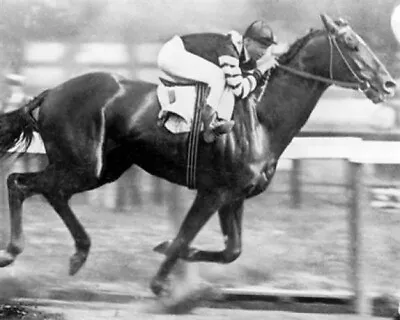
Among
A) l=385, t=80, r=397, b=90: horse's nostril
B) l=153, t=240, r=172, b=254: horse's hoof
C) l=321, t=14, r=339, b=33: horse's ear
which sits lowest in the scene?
l=153, t=240, r=172, b=254: horse's hoof

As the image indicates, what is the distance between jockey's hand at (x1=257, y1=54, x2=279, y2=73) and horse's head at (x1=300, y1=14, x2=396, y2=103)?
0.14 m

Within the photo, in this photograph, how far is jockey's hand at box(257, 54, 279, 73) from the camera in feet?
7.36

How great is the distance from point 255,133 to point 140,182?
432 mm

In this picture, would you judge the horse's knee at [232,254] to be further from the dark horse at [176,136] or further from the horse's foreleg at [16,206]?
the horse's foreleg at [16,206]

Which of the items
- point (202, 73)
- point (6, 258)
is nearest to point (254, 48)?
point (202, 73)

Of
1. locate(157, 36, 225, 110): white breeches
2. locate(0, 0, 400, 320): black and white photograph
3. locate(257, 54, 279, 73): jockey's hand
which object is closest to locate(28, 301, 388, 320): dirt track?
locate(0, 0, 400, 320): black and white photograph

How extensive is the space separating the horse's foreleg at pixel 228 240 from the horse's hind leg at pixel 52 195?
367 millimetres

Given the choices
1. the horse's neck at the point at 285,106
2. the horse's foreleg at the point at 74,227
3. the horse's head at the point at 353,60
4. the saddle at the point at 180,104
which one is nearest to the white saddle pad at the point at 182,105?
the saddle at the point at 180,104

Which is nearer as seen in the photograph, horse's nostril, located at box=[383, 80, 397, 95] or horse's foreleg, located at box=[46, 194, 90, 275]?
horse's nostril, located at box=[383, 80, 397, 95]

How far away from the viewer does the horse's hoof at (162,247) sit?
90.7 inches

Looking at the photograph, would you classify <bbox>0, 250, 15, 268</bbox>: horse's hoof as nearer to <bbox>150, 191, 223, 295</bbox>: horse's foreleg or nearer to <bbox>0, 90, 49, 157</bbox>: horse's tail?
<bbox>0, 90, 49, 157</bbox>: horse's tail

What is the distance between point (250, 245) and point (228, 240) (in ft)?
0.26

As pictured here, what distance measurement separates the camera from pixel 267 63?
225 cm

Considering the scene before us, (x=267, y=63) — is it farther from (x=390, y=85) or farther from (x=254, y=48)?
(x=390, y=85)
